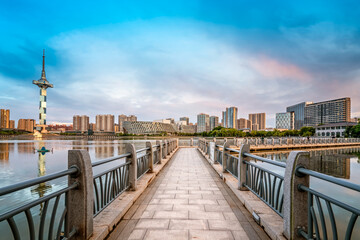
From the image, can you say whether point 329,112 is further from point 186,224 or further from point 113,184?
point 113,184

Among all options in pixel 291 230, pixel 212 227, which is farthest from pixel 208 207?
pixel 291 230

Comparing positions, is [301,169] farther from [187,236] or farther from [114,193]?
[114,193]

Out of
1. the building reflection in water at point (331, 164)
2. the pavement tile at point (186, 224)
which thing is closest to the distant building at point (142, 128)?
the building reflection in water at point (331, 164)

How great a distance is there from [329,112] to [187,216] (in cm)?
20495

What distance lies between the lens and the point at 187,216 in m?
4.10

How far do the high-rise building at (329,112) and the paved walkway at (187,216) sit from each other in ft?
603

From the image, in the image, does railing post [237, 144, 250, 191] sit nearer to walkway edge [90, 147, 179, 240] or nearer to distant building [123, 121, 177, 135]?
walkway edge [90, 147, 179, 240]

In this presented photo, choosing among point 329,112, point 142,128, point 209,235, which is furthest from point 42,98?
point 329,112

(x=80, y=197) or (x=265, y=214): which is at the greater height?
(x=80, y=197)

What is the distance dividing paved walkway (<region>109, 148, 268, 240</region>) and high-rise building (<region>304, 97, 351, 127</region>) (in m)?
184

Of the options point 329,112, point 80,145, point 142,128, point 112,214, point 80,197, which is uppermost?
point 329,112

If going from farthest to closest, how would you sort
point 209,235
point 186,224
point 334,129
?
point 334,129
point 186,224
point 209,235

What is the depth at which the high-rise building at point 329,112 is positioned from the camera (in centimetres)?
15427

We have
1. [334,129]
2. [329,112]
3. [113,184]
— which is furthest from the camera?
[329,112]
